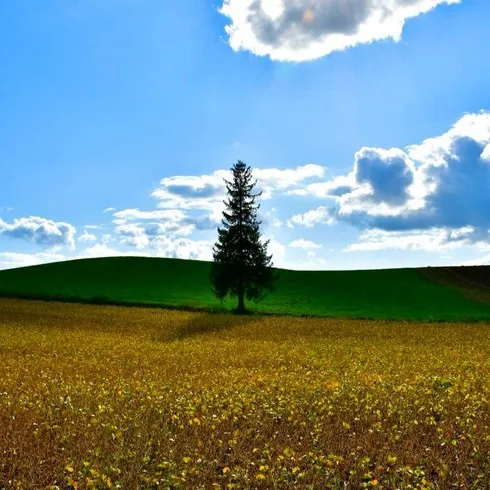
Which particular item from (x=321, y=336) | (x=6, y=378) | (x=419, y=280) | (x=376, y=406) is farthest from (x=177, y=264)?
(x=376, y=406)

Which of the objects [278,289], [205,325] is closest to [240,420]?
[205,325]

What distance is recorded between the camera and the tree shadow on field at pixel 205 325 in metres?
38.6

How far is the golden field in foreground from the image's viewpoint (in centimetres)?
1020

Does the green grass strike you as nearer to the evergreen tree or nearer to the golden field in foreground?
the evergreen tree

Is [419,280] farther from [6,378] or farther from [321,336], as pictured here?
[6,378]

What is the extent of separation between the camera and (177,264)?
101 m

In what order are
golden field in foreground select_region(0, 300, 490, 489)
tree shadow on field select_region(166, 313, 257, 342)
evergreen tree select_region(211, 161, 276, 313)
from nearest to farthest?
golden field in foreground select_region(0, 300, 490, 489)
tree shadow on field select_region(166, 313, 257, 342)
evergreen tree select_region(211, 161, 276, 313)

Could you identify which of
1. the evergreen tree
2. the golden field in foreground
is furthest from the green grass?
the golden field in foreground

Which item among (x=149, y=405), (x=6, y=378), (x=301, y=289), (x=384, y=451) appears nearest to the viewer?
(x=384, y=451)

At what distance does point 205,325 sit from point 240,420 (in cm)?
3162

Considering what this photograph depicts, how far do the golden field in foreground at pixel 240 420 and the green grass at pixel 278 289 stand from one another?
124ft

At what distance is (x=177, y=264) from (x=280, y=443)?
294ft

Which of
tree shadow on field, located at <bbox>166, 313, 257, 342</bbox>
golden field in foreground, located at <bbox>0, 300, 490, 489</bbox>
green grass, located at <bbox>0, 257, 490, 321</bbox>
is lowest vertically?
golden field in foreground, located at <bbox>0, 300, 490, 489</bbox>

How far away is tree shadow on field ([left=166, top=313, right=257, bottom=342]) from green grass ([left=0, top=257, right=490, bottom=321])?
1145cm
